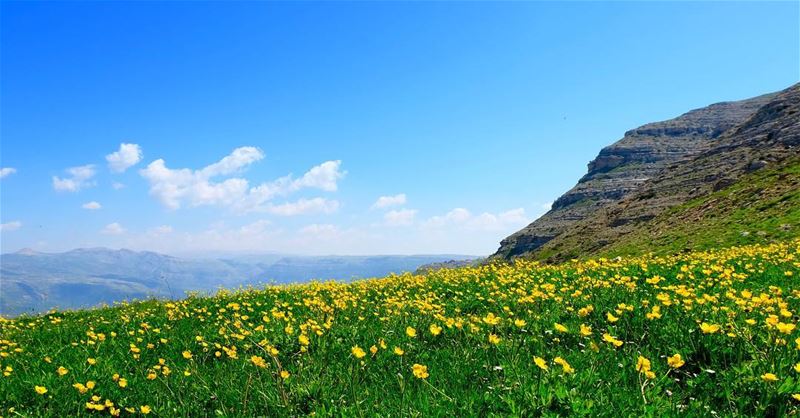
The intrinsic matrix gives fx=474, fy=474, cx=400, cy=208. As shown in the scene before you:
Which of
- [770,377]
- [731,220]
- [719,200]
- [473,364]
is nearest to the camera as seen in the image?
[770,377]

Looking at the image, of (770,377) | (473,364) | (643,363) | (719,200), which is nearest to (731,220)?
(719,200)

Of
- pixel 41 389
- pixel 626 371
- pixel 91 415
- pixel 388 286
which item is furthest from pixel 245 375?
pixel 388 286

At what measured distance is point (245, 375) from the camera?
6.81 m

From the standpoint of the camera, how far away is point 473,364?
20.8 feet

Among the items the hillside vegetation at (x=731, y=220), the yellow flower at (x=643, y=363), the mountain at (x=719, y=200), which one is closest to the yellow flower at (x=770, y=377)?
the yellow flower at (x=643, y=363)

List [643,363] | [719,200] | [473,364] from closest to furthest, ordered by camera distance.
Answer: [643,363] < [473,364] < [719,200]

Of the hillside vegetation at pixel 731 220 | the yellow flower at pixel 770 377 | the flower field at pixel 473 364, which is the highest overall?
the hillside vegetation at pixel 731 220

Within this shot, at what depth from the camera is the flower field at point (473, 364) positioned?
4789 mm

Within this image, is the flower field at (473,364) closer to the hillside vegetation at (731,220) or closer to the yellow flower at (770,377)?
the yellow flower at (770,377)

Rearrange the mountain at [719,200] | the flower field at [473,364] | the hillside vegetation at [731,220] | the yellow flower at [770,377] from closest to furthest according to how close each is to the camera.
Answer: the yellow flower at [770,377] < the flower field at [473,364] < the hillside vegetation at [731,220] < the mountain at [719,200]

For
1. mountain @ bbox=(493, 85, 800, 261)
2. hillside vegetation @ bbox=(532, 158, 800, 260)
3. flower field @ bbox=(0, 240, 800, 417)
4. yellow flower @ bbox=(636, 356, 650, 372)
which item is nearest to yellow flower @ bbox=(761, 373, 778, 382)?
flower field @ bbox=(0, 240, 800, 417)

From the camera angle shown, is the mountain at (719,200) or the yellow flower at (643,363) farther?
the mountain at (719,200)

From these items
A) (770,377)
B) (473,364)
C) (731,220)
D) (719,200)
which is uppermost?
(719,200)

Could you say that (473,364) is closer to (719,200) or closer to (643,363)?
(643,363)
